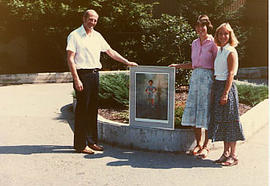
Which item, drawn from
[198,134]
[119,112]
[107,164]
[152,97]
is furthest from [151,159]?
[119,112]

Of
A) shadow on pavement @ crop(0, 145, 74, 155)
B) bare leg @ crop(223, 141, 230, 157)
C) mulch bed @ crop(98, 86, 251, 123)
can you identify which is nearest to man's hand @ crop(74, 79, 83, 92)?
shadow on pavement @ crop(0, 145, 74, 155)

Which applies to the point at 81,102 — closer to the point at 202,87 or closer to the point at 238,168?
the point at 202,87

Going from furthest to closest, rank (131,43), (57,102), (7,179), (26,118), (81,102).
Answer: (131,43)
(57,102)
(26,118)
(81,102)
(7,179)

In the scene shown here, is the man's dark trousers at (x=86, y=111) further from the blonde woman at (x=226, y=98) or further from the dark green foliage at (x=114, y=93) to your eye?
the dark green foliage at (x=114, y=93)

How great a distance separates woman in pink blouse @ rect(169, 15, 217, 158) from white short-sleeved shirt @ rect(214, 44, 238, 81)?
204 millimetres

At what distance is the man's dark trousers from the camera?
19.7ft

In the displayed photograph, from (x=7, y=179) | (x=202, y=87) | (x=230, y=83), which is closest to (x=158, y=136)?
(x=202, y=87)

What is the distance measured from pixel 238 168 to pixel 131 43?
34.3 ft

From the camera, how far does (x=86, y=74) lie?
597 cm

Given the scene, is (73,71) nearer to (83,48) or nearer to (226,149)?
(83,48)

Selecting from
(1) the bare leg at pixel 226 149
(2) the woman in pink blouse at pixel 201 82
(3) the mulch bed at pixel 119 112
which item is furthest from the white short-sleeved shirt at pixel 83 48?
(1) the bare leg at pixel 226 149

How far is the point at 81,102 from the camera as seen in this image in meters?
6.12

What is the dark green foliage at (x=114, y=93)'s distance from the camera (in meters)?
8.73

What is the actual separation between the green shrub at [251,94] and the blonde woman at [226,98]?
3.34 m
